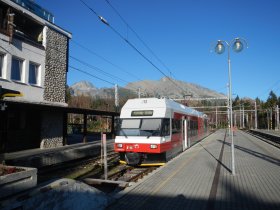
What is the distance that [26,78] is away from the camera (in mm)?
21375

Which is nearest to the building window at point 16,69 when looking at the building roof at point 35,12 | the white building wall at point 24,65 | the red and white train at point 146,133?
the white building wall at point 24,65

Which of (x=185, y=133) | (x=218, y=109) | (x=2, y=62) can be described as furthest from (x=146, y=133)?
(x=218, y=109)

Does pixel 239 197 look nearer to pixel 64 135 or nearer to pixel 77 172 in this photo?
pixel 77 172

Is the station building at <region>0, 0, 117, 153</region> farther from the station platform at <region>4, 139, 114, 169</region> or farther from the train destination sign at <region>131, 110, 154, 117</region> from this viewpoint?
the train destination sign at <region>131, 110, 154, 117</region>

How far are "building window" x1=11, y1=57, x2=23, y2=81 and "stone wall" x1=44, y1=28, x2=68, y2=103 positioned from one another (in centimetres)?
274

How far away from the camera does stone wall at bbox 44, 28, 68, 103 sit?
78.4 feet

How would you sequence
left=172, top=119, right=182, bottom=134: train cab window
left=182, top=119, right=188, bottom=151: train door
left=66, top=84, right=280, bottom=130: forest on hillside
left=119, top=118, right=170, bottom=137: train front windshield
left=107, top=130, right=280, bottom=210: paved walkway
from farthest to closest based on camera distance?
left=66, top=84, right=280, bottom=130: forest on hillside < left=182, top=119, right=188, bottom=151: train door < left=172, top=119, right=182, bottom=134: train cab window < left=119, top=118, right=170, bottom=137: train front windshield < left=107, top=130, right=280, bottom=210: paved walkway

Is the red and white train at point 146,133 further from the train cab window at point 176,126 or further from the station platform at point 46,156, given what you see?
the station platform at point 46,156

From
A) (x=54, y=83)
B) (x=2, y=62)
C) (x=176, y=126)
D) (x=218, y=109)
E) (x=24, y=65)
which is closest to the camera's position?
(x=176, y=126)

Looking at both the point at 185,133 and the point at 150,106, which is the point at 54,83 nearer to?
the point at 185,133

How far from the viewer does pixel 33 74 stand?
2250cm

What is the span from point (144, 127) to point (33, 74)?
10.9m

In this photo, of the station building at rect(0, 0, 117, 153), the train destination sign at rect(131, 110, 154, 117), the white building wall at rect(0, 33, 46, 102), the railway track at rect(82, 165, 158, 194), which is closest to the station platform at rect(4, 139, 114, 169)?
the station building at rect(0, 0, 117, 153)

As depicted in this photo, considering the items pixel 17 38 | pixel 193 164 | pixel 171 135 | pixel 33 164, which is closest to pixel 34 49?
pixel 17 38
